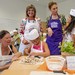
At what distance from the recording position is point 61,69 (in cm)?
135

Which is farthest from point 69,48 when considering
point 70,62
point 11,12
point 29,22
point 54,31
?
point 11,12

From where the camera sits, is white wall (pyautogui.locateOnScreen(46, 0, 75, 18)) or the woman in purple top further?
A: white wall (pyautogui.locateOnScreen(46, 0, 75, 18))

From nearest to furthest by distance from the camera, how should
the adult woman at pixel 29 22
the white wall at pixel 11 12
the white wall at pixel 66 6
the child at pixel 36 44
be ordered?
the child at pixel 36 44
the adult woman at pixel 29 22
the white wall at pixel 66 6
the white wall at pixel 11 12

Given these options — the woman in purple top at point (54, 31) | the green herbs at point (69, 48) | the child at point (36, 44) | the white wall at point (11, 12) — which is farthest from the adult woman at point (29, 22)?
the white wall at point (11, 12)

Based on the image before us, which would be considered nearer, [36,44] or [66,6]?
[36,44]

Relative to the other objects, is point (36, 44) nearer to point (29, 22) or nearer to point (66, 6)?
point (29, 22)

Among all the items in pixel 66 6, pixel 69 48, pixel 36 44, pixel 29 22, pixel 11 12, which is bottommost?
pixel 36 44

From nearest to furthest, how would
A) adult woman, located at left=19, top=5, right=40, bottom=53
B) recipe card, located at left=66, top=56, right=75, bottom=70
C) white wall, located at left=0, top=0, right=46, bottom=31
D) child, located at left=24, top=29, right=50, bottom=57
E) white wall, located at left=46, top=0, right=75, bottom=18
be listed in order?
recipe card, located at left=66, top=56, right=75, bottom=70, child, located at left=24, top=29, right=50, bottom=57, adult woman, located at left=19, top=5, right=40, bottom=53, white wall, located at left=46, top=0, right=75, bottom=18, white wall, located at left=0, top=0, right=46, bottom=31

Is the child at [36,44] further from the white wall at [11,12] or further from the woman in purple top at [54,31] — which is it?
the white wall at [11,12]

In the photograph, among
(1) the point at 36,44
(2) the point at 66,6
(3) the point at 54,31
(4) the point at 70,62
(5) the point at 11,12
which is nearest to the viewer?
(4) the point at 70,62

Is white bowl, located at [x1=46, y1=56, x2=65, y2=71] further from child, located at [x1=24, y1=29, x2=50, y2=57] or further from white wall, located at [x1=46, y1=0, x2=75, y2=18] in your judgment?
white wall, located at [x1=46, y1=0, x2=75, y2=18]

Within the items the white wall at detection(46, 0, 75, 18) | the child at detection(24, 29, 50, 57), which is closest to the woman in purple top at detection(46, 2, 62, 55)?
the child at detection(24, 29, 50, 57)

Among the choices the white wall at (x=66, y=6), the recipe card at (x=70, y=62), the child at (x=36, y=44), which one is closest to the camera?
the recipe card at (x=70, y=62)

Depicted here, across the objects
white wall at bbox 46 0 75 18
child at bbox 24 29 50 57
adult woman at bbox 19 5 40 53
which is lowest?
child at bbox 24 29 50 57
